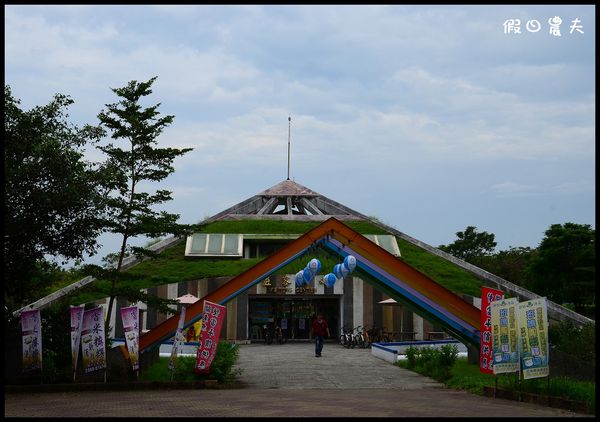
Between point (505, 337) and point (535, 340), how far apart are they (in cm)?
88

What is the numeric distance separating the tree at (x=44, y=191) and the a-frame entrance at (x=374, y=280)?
3.11m

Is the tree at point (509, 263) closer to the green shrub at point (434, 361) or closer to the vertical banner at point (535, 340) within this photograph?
the green shrub at point (434, 361)

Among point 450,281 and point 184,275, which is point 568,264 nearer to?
point 450,281

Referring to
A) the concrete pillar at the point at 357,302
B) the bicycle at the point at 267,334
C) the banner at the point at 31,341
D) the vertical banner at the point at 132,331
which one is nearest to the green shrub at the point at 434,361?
the vertical banner at the point at 132,331

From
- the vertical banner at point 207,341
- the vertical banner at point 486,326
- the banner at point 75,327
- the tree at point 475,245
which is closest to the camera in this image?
the vertical banner at point 486,326

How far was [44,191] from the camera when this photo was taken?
53.2ft

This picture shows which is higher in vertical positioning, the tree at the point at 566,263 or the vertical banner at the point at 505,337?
the tree at the point at 566,263

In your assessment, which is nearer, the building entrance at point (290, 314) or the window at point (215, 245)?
the building entrance at point (290, 314)

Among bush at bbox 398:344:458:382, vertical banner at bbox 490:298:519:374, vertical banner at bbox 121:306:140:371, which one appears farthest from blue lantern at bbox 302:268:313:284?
vertical banner at bbox 490:298:519:374

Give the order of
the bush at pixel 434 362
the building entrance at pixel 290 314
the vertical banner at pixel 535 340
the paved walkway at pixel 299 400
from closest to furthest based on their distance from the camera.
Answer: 1. the paved walkway at pixel 299 400
2. the vertical banner at pixel 535 340
3. the bush at pixel 434 362
4. the building entrance at pixel 290 314

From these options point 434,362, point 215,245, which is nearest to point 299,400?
point 434,362

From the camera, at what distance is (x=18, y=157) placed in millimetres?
16453

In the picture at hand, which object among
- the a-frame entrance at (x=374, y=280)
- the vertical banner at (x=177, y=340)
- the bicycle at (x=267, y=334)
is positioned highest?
the a-frame entrance at (x=374, y=280)

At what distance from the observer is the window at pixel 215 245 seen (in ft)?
125
